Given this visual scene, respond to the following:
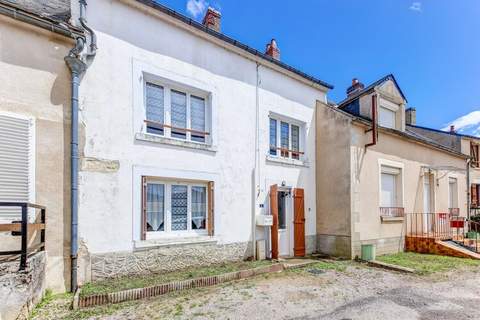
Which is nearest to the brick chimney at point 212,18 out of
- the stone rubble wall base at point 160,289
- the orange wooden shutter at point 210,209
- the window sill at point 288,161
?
the window sill at point 288,161

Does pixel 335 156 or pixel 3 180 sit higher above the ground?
pixel 335 156

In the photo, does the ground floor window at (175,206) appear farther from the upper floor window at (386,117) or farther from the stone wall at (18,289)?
the upper floor window at (386,117)

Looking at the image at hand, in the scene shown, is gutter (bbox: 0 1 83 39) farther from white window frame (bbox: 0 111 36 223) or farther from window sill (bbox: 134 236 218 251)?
window sill (bbox: 134 236 218 251)

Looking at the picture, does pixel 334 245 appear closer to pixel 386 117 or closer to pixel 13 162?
pixel 386 117

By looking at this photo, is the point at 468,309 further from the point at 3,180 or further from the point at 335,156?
the point at 3,180

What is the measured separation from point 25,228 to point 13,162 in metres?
1.64

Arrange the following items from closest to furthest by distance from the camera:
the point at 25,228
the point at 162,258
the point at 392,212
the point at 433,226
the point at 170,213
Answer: the point at 25,228, the point at 162,258, the point at 170,213, the point at 392,212, the point at 433,226

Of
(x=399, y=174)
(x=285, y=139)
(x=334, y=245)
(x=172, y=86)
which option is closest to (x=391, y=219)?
(x=399, y=174)

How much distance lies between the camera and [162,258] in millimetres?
7309

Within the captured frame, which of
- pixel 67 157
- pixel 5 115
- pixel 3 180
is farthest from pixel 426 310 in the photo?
pixel 5 115

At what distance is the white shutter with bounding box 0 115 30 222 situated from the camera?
18.1 feet

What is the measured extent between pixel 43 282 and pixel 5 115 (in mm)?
3247

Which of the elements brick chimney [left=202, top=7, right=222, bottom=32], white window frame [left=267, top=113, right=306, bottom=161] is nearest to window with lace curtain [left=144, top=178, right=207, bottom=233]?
white window frame [left=267, top=113, right=306, bottom=161]

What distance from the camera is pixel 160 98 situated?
784 cm
